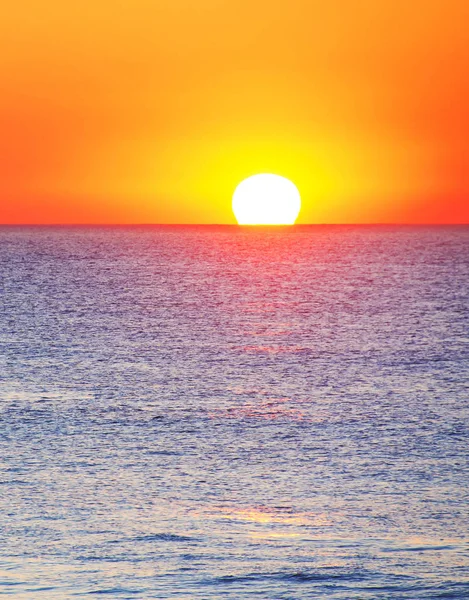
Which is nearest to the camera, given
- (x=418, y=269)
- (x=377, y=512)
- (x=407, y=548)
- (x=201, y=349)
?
(x=407, y=548)

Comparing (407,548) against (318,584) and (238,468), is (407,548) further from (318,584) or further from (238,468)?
(238,468)

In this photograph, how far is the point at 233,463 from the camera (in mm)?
33000

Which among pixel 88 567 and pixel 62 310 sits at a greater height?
pixel 62 310

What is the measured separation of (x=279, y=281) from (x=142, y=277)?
61.3 feet

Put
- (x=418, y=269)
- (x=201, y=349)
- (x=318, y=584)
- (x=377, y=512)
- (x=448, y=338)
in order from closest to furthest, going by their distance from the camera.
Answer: (x=318, y=584), (x=377, y=512), (x=201, y=349), (x=448, y=338), (x=418, y=269)

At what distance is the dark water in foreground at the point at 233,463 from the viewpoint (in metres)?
23.2

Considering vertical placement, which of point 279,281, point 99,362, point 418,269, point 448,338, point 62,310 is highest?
point 418,269

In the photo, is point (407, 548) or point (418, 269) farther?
point (418, 269)

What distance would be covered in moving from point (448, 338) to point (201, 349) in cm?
1609

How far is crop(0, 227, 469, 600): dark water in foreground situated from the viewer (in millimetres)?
23219

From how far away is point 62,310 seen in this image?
289ft

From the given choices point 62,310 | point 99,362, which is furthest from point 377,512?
point 62,310

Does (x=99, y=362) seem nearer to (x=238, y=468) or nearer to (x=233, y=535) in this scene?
Result: (x=238, y=468)

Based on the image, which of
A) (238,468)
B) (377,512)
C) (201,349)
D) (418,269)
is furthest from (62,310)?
(418,269)
